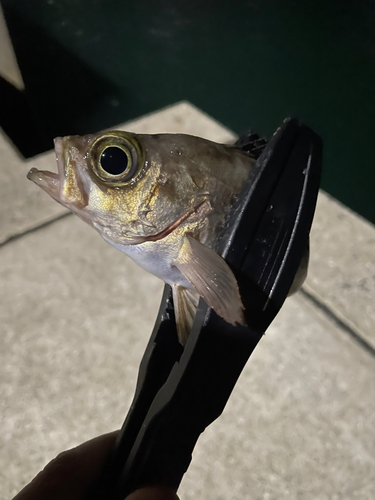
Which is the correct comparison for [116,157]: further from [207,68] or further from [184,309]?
[207,68]

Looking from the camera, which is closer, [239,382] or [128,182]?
[128,182]

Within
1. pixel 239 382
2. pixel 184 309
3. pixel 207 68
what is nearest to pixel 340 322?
pixel 239 382

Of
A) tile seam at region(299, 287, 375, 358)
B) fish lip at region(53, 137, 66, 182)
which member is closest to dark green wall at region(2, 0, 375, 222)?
tile seam at region(299, 287, 375, 358)

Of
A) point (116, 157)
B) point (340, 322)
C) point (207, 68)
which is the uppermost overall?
point (116, 157)

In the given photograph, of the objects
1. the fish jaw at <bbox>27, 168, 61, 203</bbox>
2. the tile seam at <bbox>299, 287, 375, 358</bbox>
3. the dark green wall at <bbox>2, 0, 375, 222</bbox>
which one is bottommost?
the dark green wall at <bbox>2, 0, 375, 222</bbox>

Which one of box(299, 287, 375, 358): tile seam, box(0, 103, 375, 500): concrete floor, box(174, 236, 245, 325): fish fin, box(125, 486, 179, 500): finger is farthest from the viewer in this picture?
box(299, 287, 375, 358): tile seam

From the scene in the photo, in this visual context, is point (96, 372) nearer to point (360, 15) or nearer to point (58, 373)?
point (58, 373)

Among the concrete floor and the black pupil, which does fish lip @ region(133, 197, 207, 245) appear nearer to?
the black pupil
